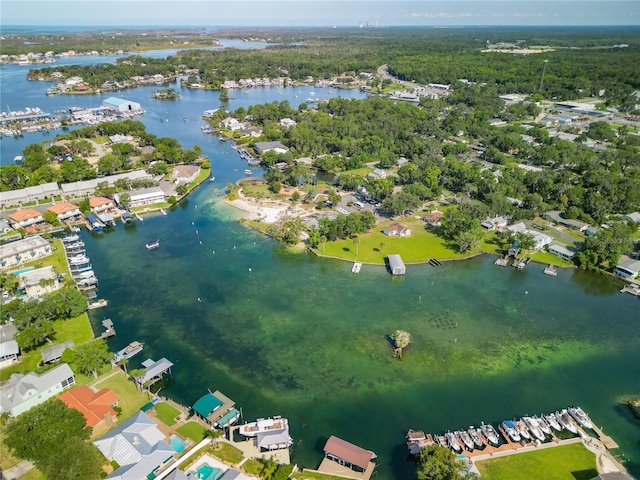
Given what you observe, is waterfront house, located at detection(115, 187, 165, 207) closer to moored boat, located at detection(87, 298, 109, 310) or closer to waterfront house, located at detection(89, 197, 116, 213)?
waterfront house, located at detection(89, 197, 116, 213)

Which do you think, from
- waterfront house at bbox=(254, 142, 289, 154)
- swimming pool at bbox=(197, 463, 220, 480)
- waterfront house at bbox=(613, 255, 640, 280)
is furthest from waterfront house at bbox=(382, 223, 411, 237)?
swimming pool at bbox=(197, 463, 220, 480)

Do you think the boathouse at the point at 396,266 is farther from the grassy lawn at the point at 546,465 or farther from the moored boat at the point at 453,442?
the grassy lawn at the point at 546,465

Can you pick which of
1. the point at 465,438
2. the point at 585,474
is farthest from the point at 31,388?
the point at 585,474

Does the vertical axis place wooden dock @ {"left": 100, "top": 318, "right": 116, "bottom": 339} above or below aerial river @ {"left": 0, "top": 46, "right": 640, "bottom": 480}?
above

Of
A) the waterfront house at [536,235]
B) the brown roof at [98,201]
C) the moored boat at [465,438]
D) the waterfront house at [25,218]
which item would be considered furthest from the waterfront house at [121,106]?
the moored boat at [465,438]

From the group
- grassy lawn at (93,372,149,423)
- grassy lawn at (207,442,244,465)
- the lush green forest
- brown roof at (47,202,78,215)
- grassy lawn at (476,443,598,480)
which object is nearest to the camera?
grassy lawn at (476,443,598,480)

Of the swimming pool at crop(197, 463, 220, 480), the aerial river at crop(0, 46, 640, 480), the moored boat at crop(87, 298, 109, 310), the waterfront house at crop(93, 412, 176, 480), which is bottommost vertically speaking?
the aerial river at crop(0, 46, 640, 480)
